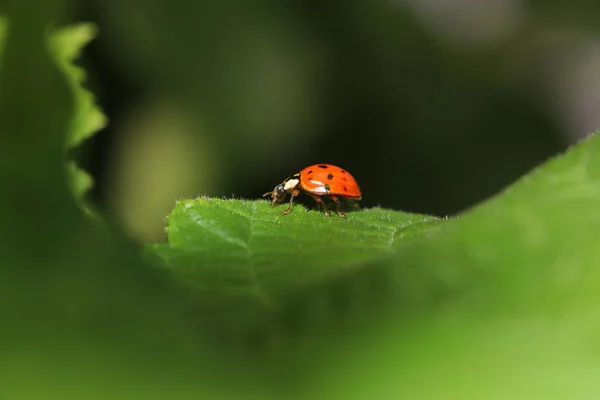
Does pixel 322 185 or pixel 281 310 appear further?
pixel 322 185

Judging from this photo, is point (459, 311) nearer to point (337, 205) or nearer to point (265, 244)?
point (265, 244)

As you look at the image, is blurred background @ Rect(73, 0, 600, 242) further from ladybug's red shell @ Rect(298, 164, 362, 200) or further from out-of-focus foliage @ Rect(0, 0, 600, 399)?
out-of-focus foliage @ Rect(0, 0, 600, 399)

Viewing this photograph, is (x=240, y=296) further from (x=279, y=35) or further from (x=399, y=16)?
(x=399, y=16)

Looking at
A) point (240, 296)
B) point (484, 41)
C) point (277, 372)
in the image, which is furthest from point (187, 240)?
point (484, 41)

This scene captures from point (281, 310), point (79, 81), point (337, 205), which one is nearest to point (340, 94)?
point (337, 205)

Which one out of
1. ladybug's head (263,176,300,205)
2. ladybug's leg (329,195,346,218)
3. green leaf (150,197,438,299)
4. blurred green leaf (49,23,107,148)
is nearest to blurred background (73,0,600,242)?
ladybug's head (263,176,300,205)

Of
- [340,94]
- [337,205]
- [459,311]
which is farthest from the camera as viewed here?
[340,94]
